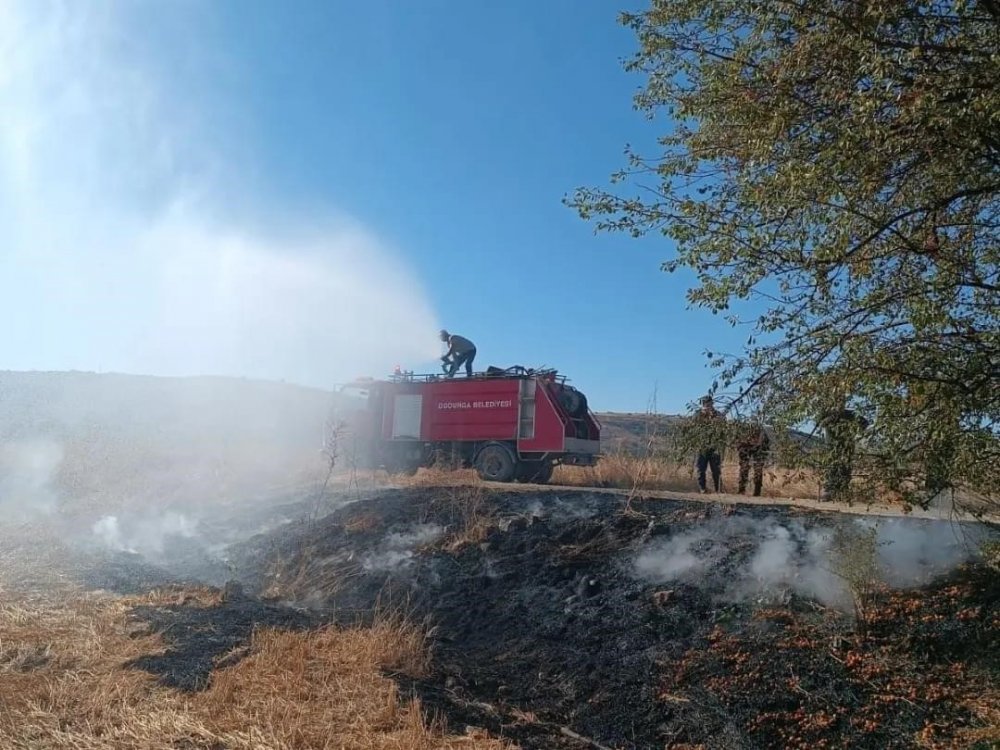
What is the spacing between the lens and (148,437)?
2609 centimetres

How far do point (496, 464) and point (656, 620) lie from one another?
976 centimetres

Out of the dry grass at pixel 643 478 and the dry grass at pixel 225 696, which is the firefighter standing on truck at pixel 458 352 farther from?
the dry grass at pixel 225 696

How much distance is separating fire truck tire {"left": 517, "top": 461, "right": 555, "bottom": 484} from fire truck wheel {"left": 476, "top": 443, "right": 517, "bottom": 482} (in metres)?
0.25

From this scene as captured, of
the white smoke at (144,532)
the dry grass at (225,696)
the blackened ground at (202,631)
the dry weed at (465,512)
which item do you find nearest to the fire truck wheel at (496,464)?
the dry weed at (465,512)

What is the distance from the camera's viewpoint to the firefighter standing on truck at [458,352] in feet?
58.9

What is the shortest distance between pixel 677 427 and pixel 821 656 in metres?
1.95

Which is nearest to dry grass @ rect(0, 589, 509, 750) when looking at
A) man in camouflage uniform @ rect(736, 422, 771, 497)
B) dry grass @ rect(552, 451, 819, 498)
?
man in camouflage uniform @ rect(736, 422, 771, 497)

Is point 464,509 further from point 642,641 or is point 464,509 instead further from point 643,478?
point 642,641

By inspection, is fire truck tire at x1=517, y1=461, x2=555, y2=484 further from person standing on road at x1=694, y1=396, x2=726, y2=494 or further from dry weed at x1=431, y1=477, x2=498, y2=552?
person standing on road at x1=694, y1=396, x2=726, y2=494

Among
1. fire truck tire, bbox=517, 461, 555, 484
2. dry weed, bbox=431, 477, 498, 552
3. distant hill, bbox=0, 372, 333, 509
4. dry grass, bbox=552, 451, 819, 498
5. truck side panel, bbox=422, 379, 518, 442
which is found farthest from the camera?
distant hill, bbox=0, 372, 333, 509

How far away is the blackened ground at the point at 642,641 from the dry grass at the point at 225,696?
469 millimetres

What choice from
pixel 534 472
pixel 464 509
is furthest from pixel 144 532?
pixel 534 472

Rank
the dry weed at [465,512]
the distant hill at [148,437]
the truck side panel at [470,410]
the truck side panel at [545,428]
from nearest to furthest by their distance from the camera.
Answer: the dry weed at [465,512]
the truck side panel at [545,428]
the truck side panel at [470,410]
the distant hill at [148,437]

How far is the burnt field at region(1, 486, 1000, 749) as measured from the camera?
16.0 feet
